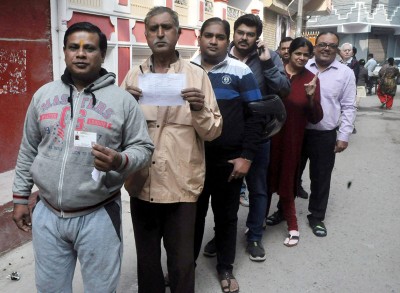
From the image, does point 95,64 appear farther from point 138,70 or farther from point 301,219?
point 301,219

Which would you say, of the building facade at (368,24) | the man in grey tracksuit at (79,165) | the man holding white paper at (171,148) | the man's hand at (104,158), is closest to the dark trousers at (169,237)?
the man holding white paper at (171,148)

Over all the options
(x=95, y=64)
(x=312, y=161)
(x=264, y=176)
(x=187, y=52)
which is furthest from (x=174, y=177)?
(x=187, y=52)

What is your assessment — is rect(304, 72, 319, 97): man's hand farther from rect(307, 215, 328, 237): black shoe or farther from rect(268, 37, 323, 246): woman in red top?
rect(307, 215, 328, 237): black shoe

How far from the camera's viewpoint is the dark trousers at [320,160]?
404 centimetres

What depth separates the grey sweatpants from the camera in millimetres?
2072

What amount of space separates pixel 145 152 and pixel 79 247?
1.88ft

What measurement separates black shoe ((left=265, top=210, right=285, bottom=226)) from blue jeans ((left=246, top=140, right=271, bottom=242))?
0.72 m

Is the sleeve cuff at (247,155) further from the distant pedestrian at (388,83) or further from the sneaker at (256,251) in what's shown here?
the distant pedestrian at (388,83)

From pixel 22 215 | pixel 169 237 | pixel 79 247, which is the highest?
pixel 22 215

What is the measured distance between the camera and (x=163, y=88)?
2.21 m

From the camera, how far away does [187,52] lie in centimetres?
1116

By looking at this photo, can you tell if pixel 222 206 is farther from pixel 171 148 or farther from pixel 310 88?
pixel 310 88

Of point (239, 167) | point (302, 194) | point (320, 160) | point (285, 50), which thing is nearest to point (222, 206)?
point (239, 167)

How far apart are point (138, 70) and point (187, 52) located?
8.88 meters
